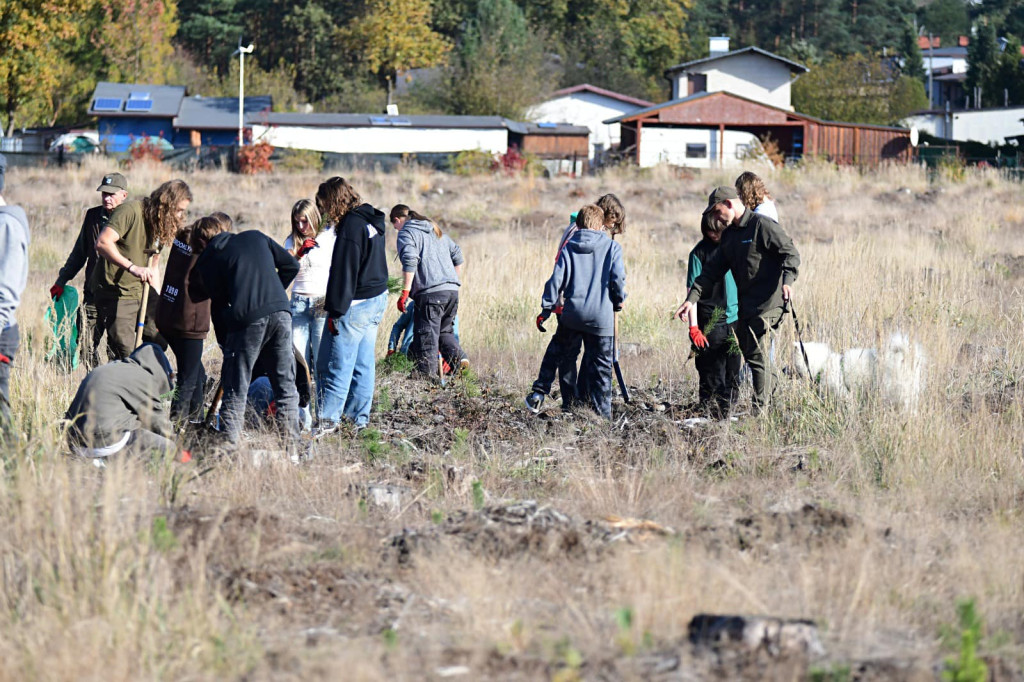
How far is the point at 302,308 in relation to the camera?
7523mm

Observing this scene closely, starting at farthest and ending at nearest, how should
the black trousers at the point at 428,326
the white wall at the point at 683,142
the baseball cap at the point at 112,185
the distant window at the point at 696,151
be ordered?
the distant window at the point at 696,151
the white wall at the point at 683,142
the black trousers at the point at 428,326
the baseball cap at the point at 112,185

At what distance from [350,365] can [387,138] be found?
39.4 metres

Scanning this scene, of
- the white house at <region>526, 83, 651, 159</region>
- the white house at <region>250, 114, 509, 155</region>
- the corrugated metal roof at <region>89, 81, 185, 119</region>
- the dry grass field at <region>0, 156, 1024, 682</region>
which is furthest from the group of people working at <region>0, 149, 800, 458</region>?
the white house at <region>526, 83, 651, 159</region>

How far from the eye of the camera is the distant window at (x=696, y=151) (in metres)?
45.7

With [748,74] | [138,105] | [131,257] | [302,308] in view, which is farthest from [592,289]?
[748,74]

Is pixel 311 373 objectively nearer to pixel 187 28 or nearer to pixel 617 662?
pixel 617 662

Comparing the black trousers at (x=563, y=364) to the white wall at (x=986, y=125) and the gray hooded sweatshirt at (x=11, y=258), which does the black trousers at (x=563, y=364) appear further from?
the white wall at (x=986, y=125)

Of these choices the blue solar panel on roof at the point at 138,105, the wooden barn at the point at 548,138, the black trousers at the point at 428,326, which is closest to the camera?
the black trousers at the point at 428,326

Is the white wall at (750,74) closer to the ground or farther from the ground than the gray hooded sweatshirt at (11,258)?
farther from the ground

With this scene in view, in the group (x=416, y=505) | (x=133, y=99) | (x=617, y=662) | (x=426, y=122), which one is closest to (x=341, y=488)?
(x=416, y=505)

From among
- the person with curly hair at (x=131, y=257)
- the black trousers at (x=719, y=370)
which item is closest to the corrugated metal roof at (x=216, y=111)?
the person with curly hair at (x=131, y=257)

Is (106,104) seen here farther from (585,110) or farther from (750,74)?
(750,74)

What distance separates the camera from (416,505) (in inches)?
228

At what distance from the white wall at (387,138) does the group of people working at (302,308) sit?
3723cm
